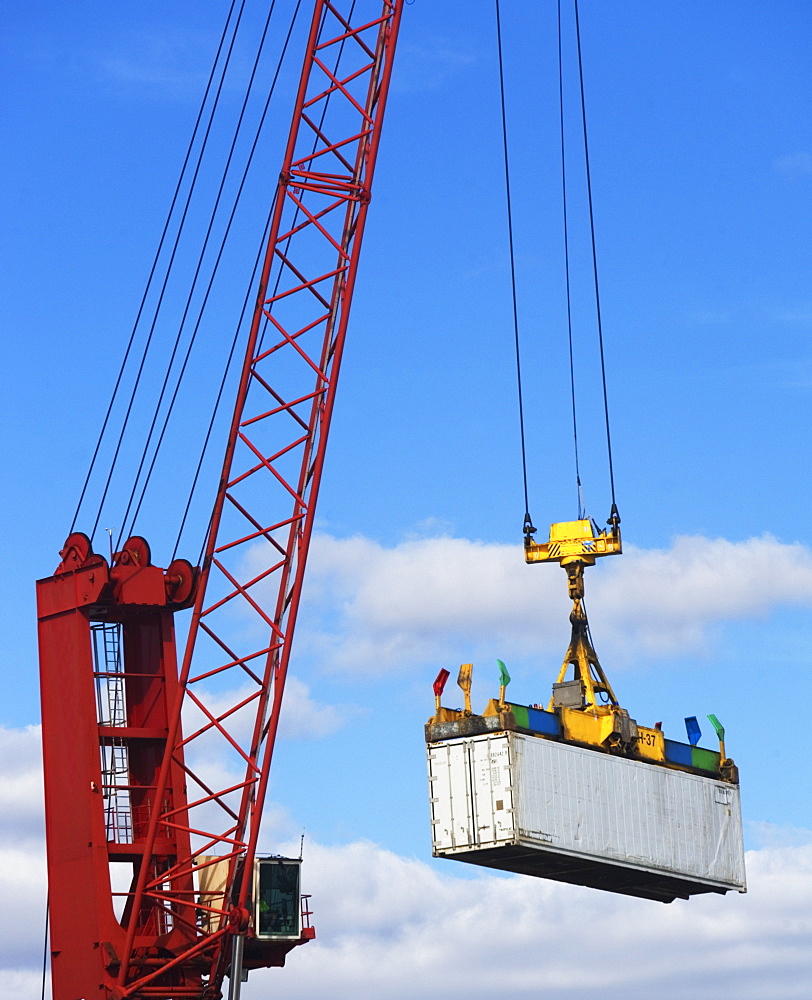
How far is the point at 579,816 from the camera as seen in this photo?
5069cm

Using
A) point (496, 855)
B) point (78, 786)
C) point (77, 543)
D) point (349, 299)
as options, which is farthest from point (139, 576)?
point (496, 855)

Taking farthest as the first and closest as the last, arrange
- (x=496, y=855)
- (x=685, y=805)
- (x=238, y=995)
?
(x=238, y=995)
(x=685, y=805)
(x=496, y=855)

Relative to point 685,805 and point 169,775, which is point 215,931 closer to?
point 169,775

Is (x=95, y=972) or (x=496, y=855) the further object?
(x=95, y=972)

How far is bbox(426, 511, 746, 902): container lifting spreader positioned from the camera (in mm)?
49250

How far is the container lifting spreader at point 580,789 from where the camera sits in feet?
162

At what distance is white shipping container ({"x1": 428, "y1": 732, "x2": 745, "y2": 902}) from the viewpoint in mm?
49125

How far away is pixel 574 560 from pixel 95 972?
17417mm

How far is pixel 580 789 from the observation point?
5078cm

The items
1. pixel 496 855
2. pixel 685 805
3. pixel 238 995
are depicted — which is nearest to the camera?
pixel 496 855

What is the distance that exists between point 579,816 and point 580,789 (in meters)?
0.62

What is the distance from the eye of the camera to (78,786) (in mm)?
59812

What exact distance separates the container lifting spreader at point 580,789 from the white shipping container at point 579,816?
32 millimetres

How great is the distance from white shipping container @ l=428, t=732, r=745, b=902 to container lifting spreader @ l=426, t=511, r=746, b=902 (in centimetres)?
3
